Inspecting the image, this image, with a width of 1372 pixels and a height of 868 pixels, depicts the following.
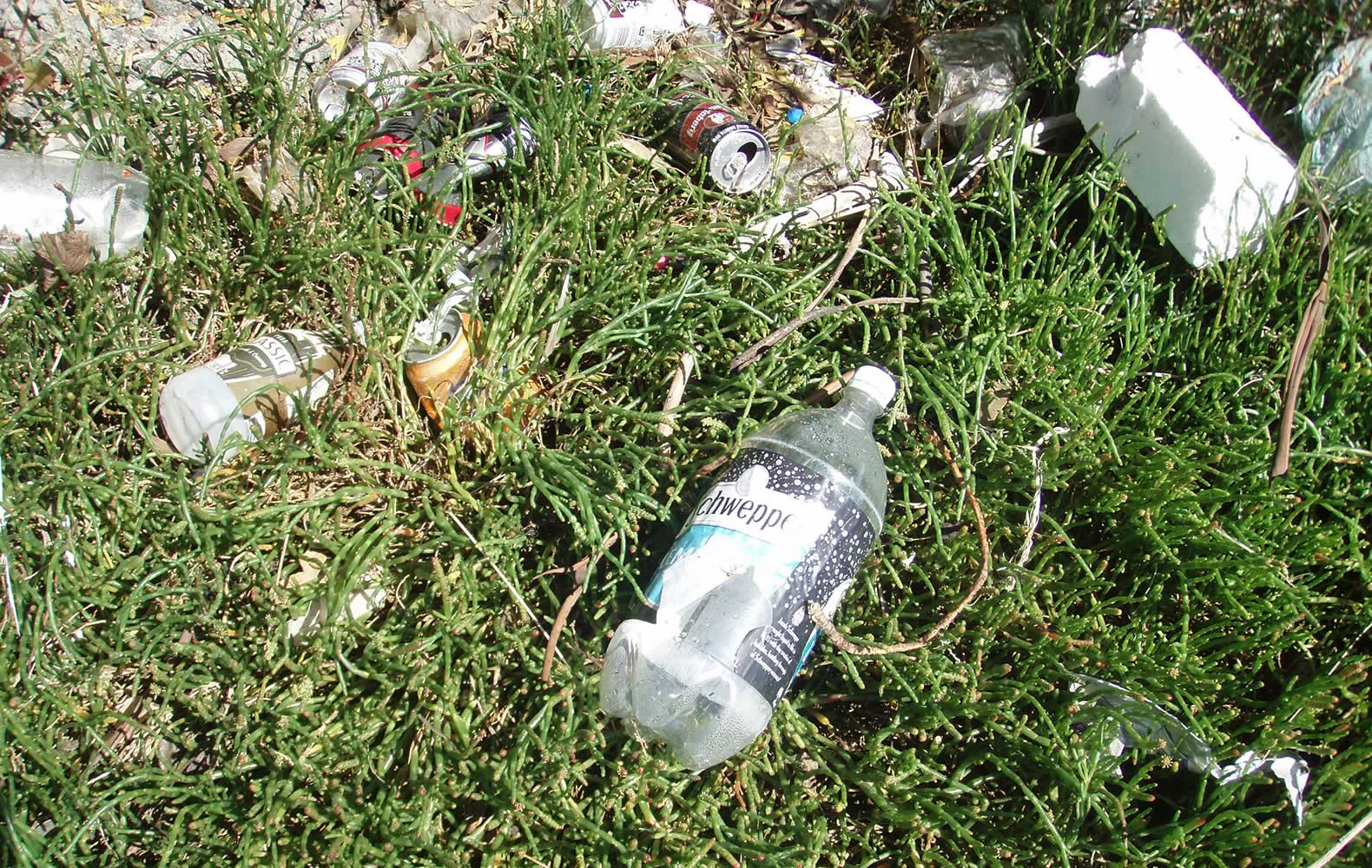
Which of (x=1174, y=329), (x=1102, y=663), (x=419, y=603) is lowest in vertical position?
(x=419, y=603)

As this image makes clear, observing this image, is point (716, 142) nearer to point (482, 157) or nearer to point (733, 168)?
point (733, 168)

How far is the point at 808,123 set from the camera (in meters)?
2.47

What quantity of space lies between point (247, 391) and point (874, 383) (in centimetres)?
128

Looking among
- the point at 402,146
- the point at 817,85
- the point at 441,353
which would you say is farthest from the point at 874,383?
the point at 402,146

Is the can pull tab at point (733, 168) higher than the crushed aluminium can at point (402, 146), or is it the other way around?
the can pull tab at point (733, 168)

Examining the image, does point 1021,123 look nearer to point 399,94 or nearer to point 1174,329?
point 1174,329

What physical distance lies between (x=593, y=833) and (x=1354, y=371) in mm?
1939

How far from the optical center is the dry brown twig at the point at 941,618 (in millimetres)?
1735

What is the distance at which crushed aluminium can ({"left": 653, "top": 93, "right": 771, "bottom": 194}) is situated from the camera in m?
2.29

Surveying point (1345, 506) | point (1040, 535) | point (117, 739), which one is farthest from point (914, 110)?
point (117, 739)

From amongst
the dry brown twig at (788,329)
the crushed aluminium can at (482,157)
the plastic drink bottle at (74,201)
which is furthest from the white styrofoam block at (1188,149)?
the plastic drink bottle at (74,201)

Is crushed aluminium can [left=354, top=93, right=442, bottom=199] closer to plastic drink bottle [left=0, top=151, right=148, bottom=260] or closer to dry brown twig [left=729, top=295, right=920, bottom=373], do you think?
plastic drink bottle [left=0, top=151, right=148, bottom=260]

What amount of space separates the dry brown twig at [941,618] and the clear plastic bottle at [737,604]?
3 centimetres

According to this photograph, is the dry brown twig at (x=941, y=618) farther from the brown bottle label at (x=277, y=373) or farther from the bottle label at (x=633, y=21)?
the bottle label at (x=633, y=21)
